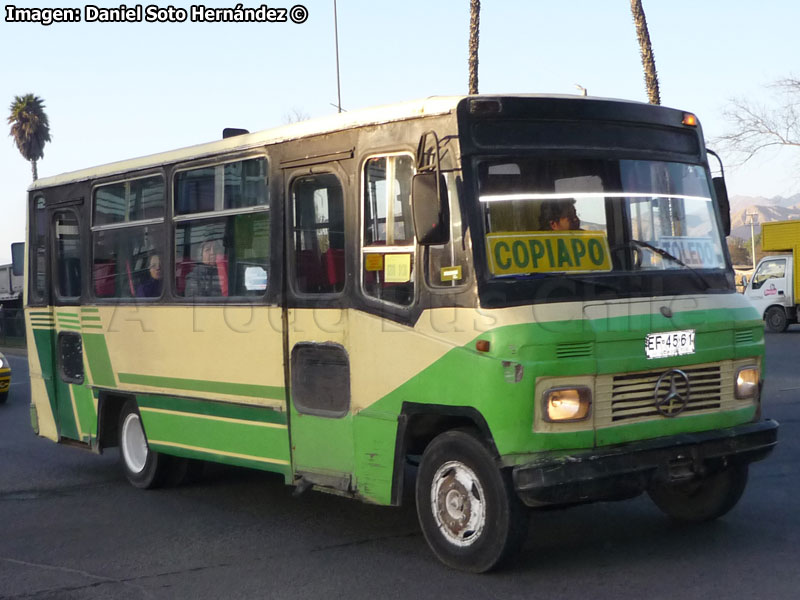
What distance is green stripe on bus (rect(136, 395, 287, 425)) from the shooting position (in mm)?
7840

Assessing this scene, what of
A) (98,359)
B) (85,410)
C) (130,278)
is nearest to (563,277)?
(130,278)

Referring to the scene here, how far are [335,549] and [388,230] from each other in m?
2.01

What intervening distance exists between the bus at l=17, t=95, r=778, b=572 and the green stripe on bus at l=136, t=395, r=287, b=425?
0.09 feet

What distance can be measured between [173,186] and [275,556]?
11.3 ft

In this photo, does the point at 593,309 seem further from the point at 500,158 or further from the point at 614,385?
the point at 500,158

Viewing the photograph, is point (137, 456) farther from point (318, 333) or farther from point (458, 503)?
point (458, 503)

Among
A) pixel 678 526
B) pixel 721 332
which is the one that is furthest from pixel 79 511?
pixel 721 332

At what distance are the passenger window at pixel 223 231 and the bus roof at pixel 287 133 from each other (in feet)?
0.49

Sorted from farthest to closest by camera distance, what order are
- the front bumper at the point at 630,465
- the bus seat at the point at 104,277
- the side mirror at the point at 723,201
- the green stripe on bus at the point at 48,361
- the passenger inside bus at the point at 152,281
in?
1. the green stripe on bus at the point at 48,361
2. the bus seat at the point at 104,277
3. the passenger inside bus at the point at 152,281
4. the side mirror at the point at 723,201
5. the front bumper at the point at 630,465

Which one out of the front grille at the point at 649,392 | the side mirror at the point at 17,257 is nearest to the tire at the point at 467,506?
the front grille at the point at 649,392

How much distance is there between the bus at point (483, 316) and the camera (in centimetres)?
603

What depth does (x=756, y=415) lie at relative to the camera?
269 inches

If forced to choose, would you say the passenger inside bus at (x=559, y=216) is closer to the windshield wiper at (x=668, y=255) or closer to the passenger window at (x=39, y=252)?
the windshield wiper at (x=668, y=255)

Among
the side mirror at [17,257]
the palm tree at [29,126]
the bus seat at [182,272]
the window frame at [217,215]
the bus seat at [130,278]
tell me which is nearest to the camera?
the window frame at [217,215]
